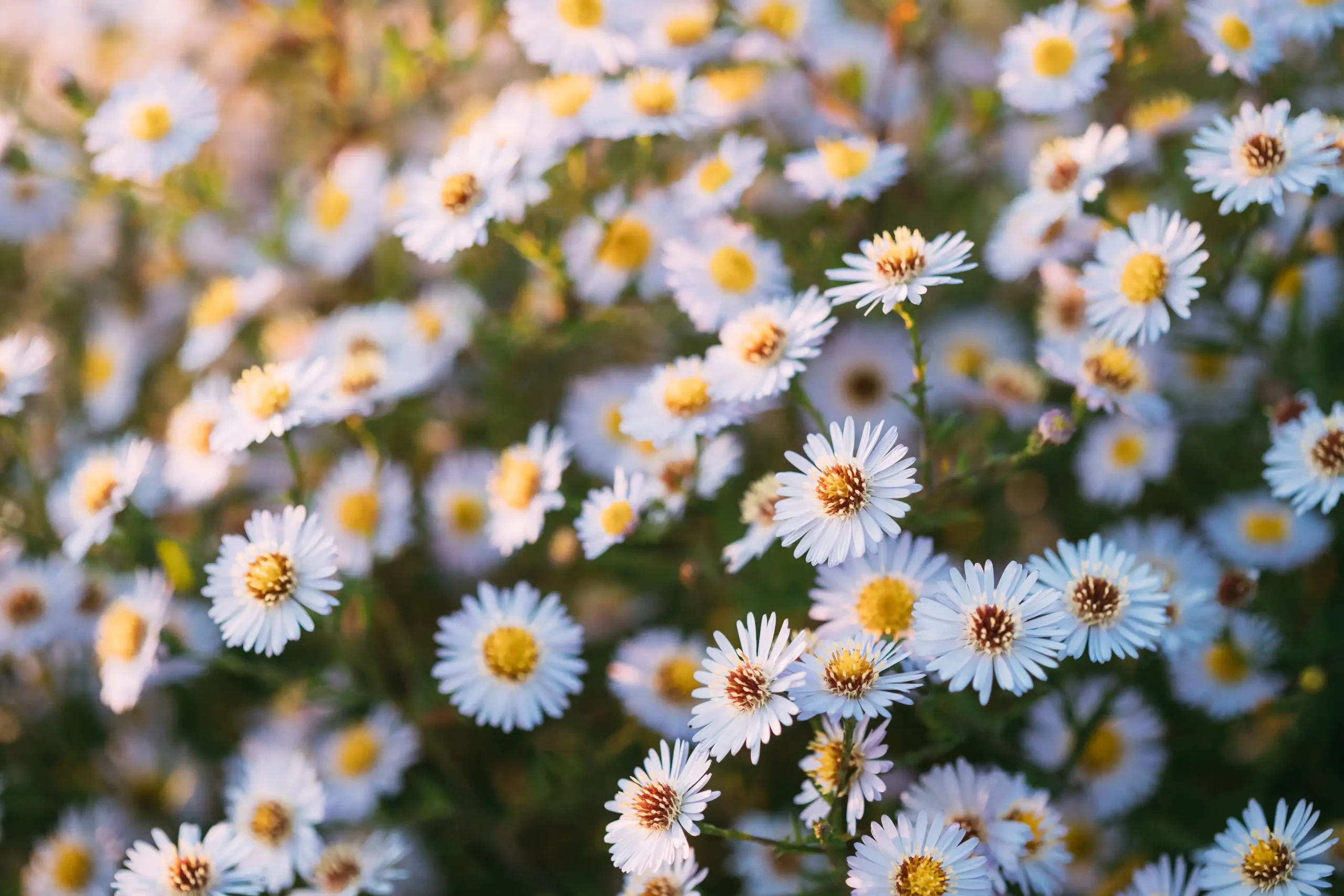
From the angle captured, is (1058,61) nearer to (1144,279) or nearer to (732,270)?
(1144,279)

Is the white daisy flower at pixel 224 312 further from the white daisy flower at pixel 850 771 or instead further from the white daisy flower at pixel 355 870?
the white daisy flower at pixel 850 771

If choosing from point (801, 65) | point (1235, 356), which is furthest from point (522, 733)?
point (1235, 356)

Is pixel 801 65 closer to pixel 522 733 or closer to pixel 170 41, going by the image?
pixel 522 733

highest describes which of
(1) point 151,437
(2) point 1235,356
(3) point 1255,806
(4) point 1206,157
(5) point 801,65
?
(5) point 801,65

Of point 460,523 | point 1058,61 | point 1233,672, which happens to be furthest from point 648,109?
point 1233,672

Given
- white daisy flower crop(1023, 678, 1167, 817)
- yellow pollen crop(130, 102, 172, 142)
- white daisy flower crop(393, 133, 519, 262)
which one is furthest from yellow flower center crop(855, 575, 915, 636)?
yellow pollen crop(130, 102, 172, 142)

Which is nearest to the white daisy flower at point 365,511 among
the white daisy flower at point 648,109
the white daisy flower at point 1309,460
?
the white daisy flower at point 648,109

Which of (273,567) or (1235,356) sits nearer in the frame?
(273,567)
